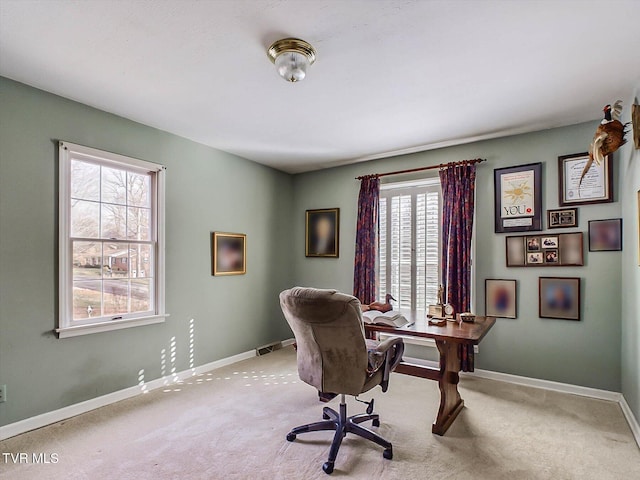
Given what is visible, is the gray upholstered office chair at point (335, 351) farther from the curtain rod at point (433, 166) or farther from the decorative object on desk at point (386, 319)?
the curtain rod at point (433, 166)

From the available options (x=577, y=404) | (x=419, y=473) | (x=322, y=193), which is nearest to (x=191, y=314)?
(x=322, y=193)

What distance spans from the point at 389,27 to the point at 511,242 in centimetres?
261

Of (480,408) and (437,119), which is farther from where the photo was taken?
(437,119)

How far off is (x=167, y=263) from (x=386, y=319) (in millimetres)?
2339

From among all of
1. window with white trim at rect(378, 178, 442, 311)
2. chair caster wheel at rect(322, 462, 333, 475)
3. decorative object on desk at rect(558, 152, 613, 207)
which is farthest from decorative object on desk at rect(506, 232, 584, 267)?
chair caster wheel at rect(322, 462, 333, 475)

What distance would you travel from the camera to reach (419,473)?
2.08m

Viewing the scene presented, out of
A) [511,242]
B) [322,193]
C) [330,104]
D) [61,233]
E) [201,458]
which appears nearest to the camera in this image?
[201,458]

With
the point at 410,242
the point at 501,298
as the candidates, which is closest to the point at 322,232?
the point at 410,242

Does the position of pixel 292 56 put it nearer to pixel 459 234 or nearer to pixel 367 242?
pixel 459 234

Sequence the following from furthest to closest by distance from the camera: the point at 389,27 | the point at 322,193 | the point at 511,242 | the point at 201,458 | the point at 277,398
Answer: the point at 322,193 < the point at 511,242 < the point at 277,398 < the point at 201,458 < the point at 389,27

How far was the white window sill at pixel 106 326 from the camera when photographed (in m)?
2.77

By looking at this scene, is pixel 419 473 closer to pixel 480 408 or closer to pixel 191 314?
pixel 480 408

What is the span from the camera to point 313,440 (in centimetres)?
243

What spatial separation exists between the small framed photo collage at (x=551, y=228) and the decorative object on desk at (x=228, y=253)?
2.93m
